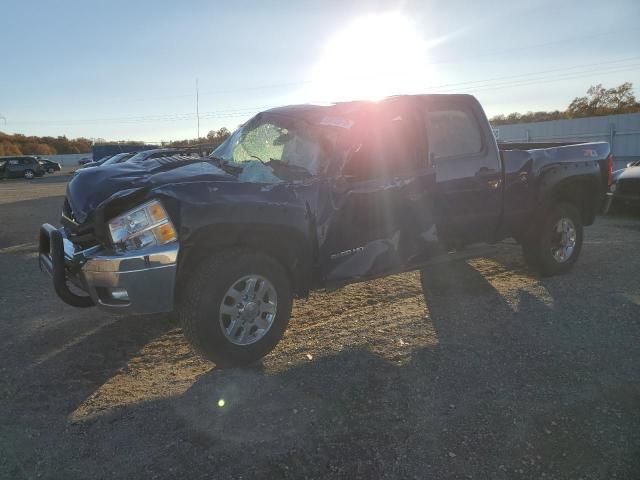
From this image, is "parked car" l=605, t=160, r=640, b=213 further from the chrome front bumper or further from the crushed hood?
the chrome front bumper

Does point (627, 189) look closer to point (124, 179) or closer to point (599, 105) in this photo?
point (124, 179)

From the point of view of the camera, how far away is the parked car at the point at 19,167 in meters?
39.2

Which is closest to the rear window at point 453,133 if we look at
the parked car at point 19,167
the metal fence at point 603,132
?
the metal fence at point 603,132

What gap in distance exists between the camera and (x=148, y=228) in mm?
3268

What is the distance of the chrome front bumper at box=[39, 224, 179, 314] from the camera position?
10.5ft

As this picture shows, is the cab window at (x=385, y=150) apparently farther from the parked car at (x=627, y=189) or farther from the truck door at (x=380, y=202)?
the parked car at (x=627, y=189)

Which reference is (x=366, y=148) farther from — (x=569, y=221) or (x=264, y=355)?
(x=569, y=221)

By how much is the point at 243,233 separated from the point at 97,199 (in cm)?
114

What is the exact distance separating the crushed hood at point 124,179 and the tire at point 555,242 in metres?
3.75

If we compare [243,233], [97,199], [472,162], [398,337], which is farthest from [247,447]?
[472,162]

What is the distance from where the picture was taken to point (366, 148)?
430 cm

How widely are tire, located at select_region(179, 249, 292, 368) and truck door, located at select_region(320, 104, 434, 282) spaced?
546 mm

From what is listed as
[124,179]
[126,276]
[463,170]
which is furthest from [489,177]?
[126,276]

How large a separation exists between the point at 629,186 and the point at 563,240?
18.5 feet
